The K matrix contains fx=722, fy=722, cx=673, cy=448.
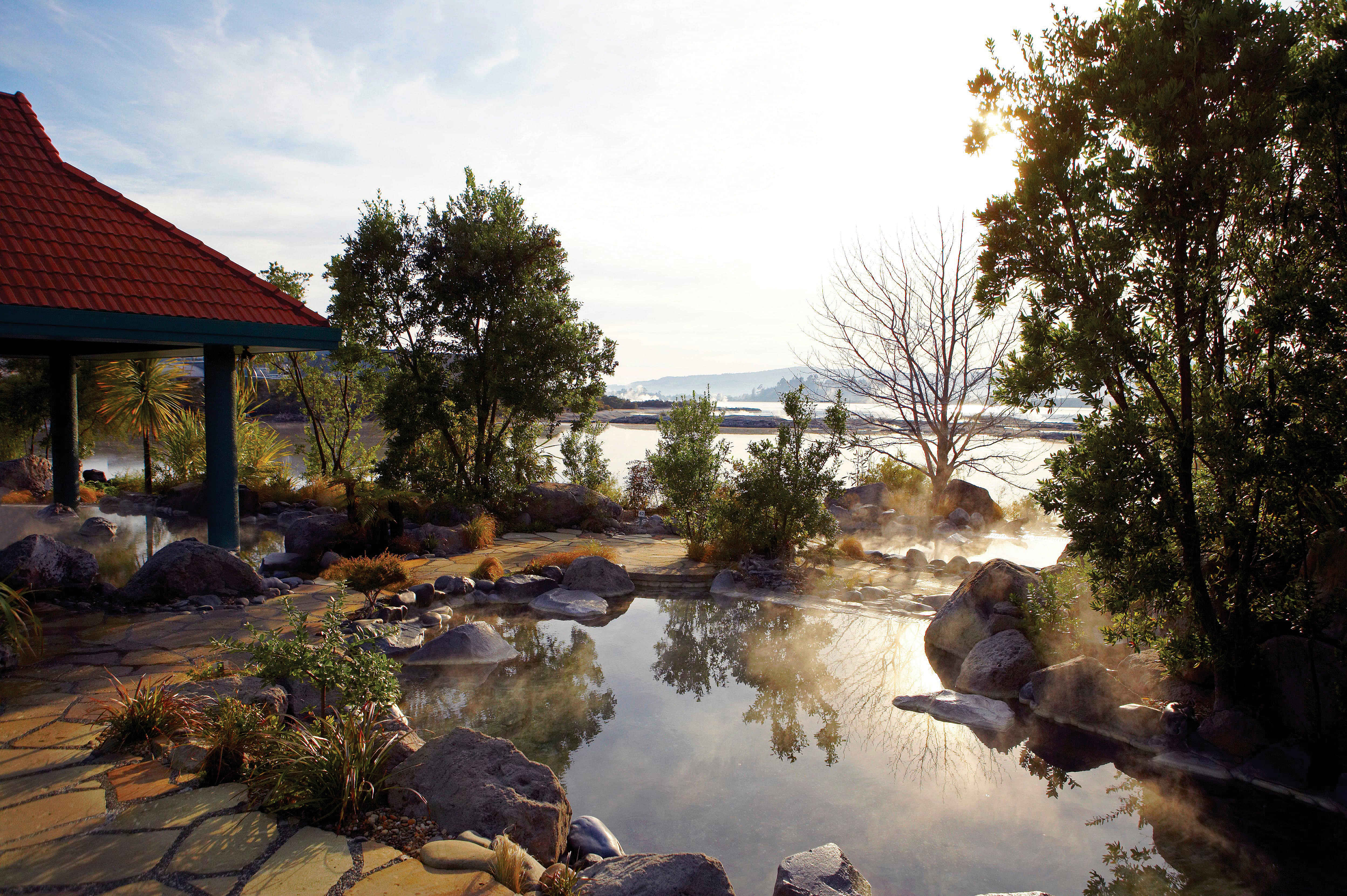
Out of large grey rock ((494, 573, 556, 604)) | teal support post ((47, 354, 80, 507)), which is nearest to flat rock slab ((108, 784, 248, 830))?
large grey rock ((494, 573, 556, 604))

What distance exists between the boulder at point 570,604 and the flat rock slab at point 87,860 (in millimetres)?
4947

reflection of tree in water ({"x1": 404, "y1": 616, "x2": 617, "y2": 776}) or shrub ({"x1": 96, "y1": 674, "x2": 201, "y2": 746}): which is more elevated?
shrub ({"x1": 96, "y1": 674, "x2": 201, "y2": 746})

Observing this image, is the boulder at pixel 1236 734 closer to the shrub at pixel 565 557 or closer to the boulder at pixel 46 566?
the shrub at pixel 565 557

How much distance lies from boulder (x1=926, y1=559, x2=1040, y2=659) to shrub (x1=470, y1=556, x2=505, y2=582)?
479cm

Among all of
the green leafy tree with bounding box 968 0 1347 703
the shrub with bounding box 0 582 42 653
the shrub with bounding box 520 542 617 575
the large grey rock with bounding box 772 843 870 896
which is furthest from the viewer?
the shrub with bounding box 520 542 617 575

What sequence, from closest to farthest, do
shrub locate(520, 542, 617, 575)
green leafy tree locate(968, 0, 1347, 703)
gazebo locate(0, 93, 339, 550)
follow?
green leafy tree locate(968, 0, 1347, 703) → gazebo locate(0, 93, 339, 550) → shrub locate(520, 542, 617, 575)

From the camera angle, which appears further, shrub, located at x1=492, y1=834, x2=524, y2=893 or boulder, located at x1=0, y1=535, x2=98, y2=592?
boulder, located at x1=0, y1=535, x2=98, y2=592

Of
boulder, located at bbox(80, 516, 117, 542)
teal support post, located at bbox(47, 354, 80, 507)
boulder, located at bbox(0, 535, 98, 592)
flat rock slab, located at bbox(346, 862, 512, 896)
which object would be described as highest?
teal support post, located at bbox(47, 354, 80, 507)

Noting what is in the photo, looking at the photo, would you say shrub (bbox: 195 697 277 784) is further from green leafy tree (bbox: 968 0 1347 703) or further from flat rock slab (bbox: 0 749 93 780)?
green leafy tree (bbox: 968 0 1347 703)

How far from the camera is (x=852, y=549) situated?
1083 centimetres

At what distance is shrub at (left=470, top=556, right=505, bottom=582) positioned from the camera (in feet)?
27.8

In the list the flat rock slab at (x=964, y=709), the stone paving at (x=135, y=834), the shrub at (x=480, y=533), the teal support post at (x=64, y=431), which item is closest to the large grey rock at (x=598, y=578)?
the shrub at (x=480, y=533)

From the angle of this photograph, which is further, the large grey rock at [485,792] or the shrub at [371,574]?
the shrub at [371,574]

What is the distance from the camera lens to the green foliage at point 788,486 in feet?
30.2
